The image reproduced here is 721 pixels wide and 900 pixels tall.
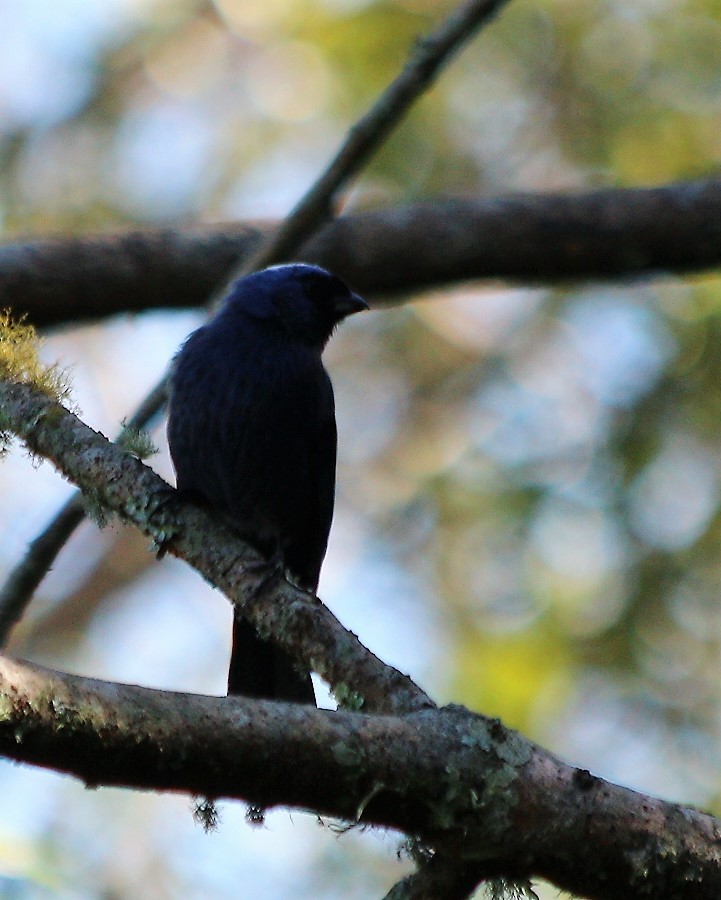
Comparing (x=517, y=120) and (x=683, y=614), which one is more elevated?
(x=517, y=120)

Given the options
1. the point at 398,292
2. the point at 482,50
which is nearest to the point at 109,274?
the point at 398,292

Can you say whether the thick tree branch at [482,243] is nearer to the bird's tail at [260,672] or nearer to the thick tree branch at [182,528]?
the bird's tail at [260,672]

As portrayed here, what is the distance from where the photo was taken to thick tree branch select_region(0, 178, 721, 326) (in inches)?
221

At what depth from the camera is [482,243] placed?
5.76m

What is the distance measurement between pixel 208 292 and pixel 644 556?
2937 mm

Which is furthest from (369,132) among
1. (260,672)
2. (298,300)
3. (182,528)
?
(260,672)

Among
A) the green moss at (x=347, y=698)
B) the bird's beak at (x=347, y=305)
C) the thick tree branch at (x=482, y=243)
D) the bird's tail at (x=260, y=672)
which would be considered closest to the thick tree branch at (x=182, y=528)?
the green moss at (x=347, y=698)

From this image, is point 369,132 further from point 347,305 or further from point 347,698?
point 347,698

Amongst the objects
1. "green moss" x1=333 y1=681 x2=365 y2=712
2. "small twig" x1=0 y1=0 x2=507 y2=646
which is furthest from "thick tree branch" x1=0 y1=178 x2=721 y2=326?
"green moss" x1=333 y1=681 x2=365 y2=712

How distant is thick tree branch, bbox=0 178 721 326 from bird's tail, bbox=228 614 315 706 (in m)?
2.00

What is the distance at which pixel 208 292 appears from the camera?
564cm

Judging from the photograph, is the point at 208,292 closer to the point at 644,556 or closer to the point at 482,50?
the point at 644,556

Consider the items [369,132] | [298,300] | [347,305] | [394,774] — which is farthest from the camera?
[347,305]

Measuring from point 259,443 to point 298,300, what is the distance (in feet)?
3.07
